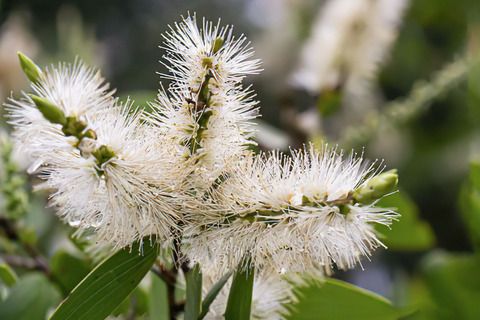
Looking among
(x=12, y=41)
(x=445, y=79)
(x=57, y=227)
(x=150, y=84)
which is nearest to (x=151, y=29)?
(x=150, y=84)

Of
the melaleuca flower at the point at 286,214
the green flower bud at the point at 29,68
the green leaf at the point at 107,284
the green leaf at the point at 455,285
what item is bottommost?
the green leaf at the point at 107,284

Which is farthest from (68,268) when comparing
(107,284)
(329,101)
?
(329,101)

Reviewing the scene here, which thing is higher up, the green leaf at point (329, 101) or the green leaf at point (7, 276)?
the green leaf at point (329, 101)

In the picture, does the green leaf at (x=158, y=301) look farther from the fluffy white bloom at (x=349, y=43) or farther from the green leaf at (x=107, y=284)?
the fluffy white bloom at (x=349, y=43)

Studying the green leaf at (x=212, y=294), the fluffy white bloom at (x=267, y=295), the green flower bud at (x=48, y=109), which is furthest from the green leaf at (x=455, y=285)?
the green flower bud at (x=48, y=109)

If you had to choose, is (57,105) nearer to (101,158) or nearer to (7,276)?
(101,158)

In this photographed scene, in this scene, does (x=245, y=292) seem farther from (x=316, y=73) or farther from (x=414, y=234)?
(x=316, y=73)

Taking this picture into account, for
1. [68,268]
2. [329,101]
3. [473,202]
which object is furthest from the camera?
[329,101]
